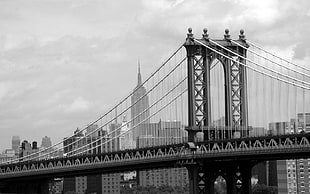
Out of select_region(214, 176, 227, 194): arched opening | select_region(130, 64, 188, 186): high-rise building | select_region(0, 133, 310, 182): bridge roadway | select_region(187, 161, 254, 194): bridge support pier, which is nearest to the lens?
select_region(0, 133, 310, 182): bridge roadway

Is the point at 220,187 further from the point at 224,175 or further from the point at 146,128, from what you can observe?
the point at 224,175

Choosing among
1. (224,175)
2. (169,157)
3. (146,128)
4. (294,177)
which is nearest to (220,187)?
(294,177)

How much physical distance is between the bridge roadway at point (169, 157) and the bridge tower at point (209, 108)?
5.29 ft

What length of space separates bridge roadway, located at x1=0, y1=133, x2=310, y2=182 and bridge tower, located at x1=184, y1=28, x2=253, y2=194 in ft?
5.29

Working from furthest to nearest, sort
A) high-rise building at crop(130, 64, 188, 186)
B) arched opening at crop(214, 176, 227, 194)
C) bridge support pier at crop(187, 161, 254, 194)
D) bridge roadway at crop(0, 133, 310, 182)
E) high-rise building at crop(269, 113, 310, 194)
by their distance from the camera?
1. arched opening at crop(214, 176, 227, 194)
2. high-rise building at crop(269, 113, 310, 194)
3. high-rise building at crop(130, 64, 188, 186)
4. bridge support pier at crop(187, 161, 254, 194)
5. bridge roadway at crop(0, 133, 310, 182)

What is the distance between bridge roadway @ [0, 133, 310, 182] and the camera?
67.1 m

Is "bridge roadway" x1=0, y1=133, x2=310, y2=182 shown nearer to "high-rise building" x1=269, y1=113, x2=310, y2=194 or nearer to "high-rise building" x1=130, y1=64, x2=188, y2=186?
"high-rise building" x1=130, y1=64, x2=188, y2=186

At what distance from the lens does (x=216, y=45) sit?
7888 centimetres

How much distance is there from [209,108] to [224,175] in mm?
6084

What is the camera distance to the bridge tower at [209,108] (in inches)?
2995

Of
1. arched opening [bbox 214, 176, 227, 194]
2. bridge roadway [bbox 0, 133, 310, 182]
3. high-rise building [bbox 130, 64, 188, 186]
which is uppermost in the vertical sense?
high-rise building [bbox 130, 64, 188, 186]

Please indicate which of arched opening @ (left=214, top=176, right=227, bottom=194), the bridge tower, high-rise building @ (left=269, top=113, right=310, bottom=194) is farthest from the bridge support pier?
arched opening @ (left=214, top=176, right=227, bottom=194)

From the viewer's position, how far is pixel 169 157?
76812mm

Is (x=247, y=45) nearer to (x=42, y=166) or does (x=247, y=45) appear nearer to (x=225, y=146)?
(x=225, y=146)
